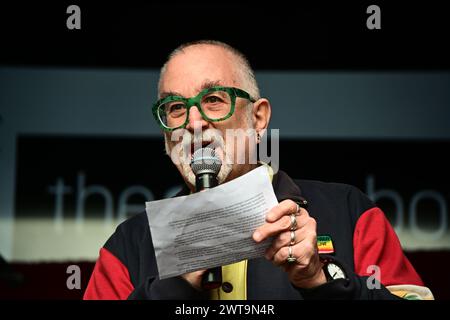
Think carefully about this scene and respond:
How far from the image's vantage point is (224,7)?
3912mm

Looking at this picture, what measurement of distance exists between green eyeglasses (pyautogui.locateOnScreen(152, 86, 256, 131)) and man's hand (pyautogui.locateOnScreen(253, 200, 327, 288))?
618 millimetres

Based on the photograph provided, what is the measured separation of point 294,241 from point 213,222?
0.19 m

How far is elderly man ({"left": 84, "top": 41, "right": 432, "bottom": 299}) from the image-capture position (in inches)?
84.4

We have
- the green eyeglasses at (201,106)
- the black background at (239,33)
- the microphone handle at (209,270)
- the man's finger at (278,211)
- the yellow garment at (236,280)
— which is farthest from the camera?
the black background at (239,33)

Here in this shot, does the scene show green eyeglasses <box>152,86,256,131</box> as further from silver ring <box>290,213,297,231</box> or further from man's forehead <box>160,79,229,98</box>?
silver ring <box>290,213,297,231</box>

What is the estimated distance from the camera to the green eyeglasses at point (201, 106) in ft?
7.33

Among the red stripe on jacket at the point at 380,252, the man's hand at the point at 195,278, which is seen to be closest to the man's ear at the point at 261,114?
the red stripe on jacket at the point at 380,252

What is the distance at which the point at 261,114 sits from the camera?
99.0 inches

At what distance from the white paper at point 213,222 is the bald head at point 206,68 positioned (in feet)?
2.23

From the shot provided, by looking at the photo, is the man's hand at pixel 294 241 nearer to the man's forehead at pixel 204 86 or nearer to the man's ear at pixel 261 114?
the man's forehead at pixel 204 86

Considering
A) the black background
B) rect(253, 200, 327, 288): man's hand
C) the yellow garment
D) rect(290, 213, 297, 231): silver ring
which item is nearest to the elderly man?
the yellow garment

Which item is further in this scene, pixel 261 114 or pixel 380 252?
pixel 261 114

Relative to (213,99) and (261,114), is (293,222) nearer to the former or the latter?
(213,99)

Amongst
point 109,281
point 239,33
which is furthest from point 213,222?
point 239,33
